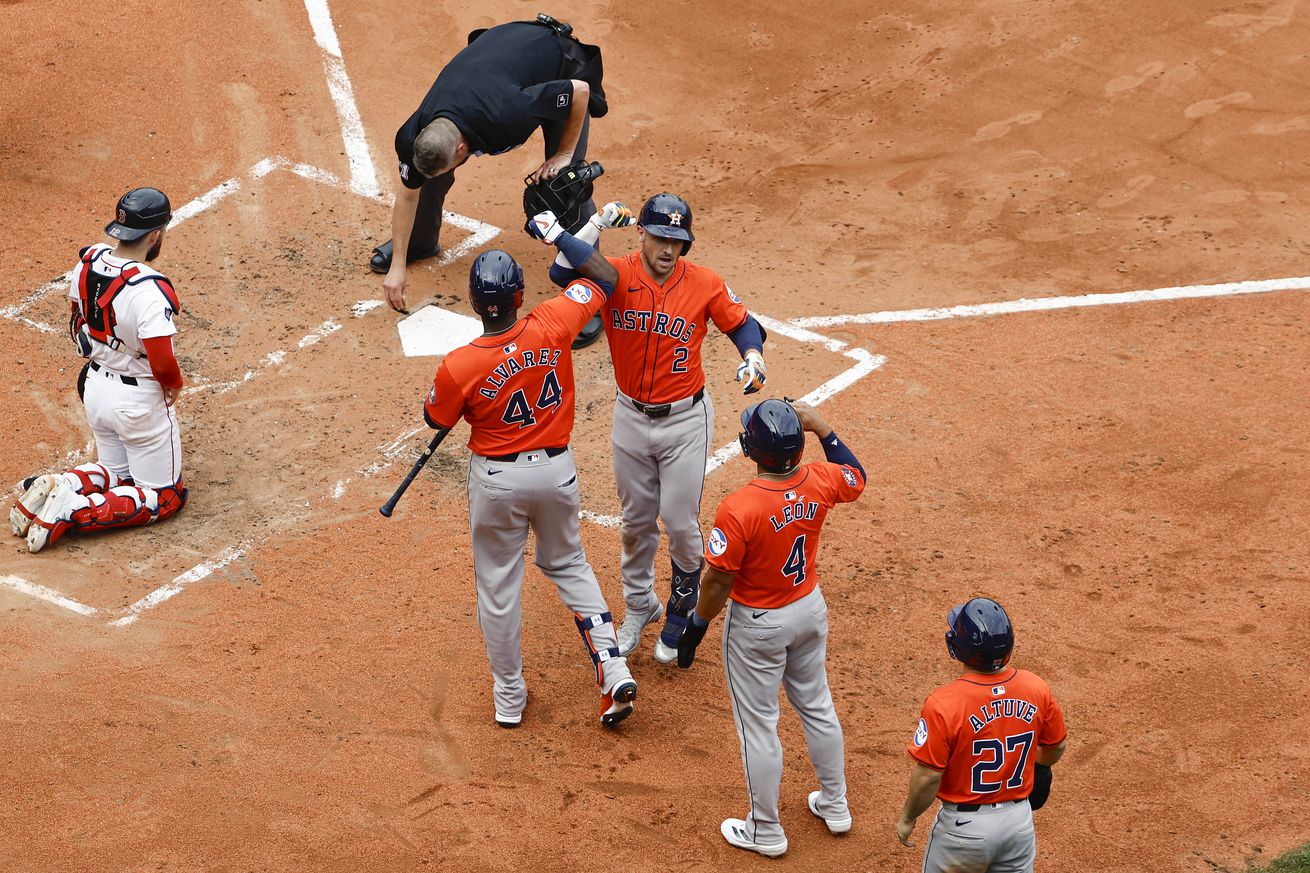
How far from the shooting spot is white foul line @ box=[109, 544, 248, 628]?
670 centimetres

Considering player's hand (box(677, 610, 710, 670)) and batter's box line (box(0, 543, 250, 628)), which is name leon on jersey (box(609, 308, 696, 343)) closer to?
player's hand (box(677, 610, 710, 670))

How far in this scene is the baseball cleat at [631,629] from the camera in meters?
6.60

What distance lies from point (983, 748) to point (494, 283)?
A: 269cm

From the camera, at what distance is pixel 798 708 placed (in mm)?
5449

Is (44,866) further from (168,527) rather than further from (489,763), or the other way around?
(168,527)

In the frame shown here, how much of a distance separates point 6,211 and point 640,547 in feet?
21.4

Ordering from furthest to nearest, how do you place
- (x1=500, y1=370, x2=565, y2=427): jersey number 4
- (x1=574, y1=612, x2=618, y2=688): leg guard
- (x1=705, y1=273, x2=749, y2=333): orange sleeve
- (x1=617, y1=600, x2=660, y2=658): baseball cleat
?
(x1=617, y1=600, x2=660, y2=658): baseball cleat
(x1=705, y1=273, x2=749, y2=333): orange sleeve
(x1=574, y1=612, x2=618, y2=688): leg guard
(x1=500, y1=370, x2=565, y2=427): jersey number 4

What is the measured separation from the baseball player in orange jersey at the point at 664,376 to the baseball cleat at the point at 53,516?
3.03m

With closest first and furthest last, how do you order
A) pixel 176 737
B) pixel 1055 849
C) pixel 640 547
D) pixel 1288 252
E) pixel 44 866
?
pixel 44 866 → pixel 1055 849 → pixel 176 737 → pixel 640 547 → pixel 1288 252

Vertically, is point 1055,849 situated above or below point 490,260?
below

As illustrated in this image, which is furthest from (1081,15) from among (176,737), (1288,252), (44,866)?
(44,866)

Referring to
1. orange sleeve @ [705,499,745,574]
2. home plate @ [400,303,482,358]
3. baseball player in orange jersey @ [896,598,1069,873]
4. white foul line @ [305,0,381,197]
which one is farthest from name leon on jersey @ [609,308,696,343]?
white foul line @ [305,0,381,197]

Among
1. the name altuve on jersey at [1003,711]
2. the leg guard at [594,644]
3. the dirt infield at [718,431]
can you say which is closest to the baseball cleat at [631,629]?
the dirt infield at [718,431]

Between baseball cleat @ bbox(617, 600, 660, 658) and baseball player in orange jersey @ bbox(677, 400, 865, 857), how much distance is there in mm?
1144
